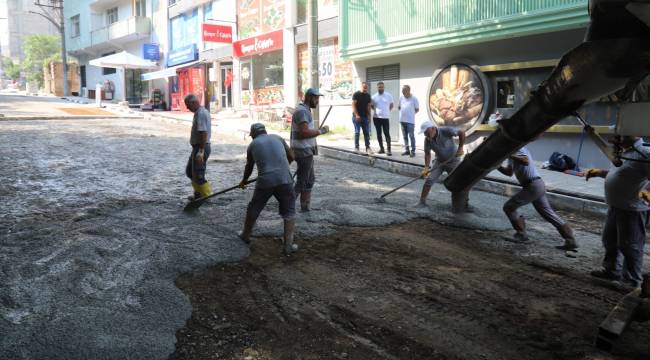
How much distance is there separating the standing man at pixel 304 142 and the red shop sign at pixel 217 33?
17518 millimetres

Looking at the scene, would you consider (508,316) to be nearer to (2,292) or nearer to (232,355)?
(232,355)

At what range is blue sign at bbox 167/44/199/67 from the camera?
27.5 meters

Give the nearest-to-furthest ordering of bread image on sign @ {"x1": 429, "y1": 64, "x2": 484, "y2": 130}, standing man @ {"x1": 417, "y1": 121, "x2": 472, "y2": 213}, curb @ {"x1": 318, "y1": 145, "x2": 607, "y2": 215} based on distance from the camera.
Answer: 1. standing man @ {"x1": 417, "y1": 121, "x2": 472, "y2": 213}
2. curb @ {"x1": 318, "y1": 145, "x2": 607, "y2": 215}
3. bread image on sign @ {"x1": 429, "y1": 64, "x2": 484, "y2": 130}

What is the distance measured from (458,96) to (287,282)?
31.9 feet

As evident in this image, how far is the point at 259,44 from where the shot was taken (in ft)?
71.6

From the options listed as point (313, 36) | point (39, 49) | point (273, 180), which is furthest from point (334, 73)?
point (39, 49)

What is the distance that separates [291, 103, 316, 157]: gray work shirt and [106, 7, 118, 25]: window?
121ft


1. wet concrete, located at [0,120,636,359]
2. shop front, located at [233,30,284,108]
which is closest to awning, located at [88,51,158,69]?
shop front, located at [233,30,284,108]

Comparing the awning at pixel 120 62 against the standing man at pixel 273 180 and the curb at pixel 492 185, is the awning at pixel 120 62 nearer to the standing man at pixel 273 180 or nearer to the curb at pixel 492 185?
the curb at pixel 492 185

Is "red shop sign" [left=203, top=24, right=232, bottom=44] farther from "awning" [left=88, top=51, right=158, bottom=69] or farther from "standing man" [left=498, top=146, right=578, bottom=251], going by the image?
"standing man" [left=498, top=146, right=578, bottom=251]

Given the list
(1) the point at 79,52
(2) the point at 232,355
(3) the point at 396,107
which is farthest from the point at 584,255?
(1) the point at 79,52

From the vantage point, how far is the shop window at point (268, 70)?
70.3ft

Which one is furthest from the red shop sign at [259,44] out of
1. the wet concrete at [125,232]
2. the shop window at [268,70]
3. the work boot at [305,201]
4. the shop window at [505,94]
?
the work boot at [305,201]

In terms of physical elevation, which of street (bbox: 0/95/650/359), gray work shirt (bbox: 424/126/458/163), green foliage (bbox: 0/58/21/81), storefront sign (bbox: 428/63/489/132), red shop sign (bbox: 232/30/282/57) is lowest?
street (bbox: 0/95/650/359)
